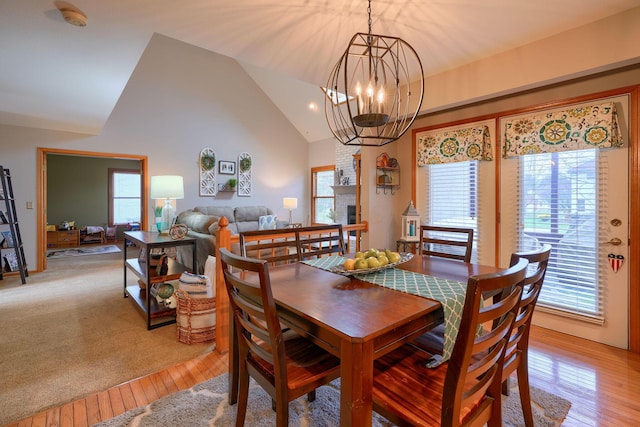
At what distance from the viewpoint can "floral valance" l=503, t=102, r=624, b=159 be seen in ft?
7.70

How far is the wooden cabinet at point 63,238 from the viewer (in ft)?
23.5

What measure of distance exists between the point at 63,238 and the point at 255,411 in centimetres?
813

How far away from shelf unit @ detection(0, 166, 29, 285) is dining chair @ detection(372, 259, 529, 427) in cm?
533

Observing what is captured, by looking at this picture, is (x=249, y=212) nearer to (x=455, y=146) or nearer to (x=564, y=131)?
(x=455, y=146)

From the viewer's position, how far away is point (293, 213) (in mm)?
8023

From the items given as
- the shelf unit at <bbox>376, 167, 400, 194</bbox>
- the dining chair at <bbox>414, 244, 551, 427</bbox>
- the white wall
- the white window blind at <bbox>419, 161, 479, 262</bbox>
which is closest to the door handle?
the white window blind at <bbox>419, 161, 479, 262</bbox>

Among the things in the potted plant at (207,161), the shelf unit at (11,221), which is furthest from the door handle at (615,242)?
the shelf unit at (11,221)

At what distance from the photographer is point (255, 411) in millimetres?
1700

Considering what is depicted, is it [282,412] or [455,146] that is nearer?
[282,412]

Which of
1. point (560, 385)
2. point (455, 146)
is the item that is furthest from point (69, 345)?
point (455, 146)

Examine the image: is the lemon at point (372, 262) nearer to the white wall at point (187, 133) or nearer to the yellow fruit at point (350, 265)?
the yellow fruit at point (350, 265)

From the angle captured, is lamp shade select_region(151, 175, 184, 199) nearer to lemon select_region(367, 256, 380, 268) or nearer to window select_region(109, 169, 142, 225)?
lemon select_region(367, 256, 380, 268)

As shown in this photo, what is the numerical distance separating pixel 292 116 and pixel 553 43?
599cm

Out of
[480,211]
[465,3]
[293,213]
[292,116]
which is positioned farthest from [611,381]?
[292,116]
